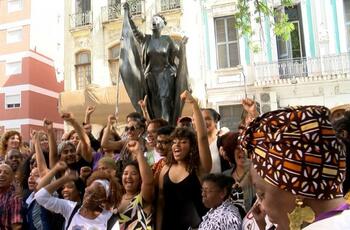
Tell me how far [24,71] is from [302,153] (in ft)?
90.8

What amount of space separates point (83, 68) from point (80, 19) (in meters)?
2.53

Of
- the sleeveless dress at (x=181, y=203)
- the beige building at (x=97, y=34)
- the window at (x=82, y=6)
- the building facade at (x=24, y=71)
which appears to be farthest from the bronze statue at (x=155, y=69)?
the building facade at (x=24, y=71)

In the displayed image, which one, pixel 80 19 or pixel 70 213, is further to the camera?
pixel 80 19

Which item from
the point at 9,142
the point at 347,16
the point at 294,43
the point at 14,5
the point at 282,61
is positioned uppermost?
the point at 14,5

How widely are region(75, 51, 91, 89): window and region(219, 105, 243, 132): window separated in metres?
7.57

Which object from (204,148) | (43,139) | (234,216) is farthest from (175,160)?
(43,139)

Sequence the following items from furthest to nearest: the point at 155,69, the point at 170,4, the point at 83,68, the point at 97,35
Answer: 1. the point at 83,68
2. the point at 97,35
3. the point at 170,4
4. the point at 155,69

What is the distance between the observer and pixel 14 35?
2772cm

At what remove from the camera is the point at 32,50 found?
90.3 ft

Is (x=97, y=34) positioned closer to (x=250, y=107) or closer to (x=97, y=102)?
(x=97, y=102)

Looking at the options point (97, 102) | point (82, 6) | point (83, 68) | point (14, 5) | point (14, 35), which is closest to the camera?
point (97, 102)

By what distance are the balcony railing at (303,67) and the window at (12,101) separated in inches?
671

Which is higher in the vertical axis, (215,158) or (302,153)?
(302,153)

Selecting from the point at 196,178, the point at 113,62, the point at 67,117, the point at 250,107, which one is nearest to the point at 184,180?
the point at 196,178
